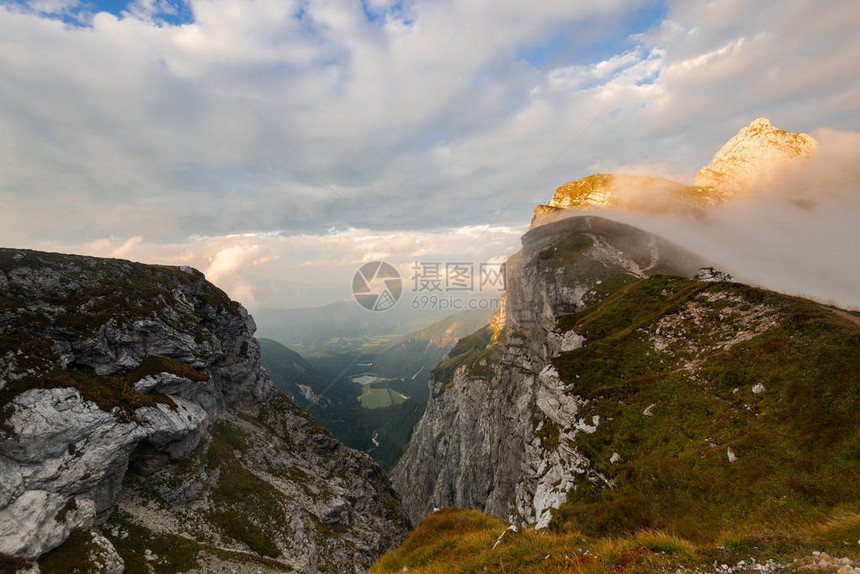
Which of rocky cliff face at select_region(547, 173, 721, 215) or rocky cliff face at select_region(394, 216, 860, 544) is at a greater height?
rocky cliff face at select_region(547, 173, 721, 215)

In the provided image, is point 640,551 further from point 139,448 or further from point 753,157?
point 753,157

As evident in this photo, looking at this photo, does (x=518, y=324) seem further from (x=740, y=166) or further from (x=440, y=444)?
(x=740, y=166)

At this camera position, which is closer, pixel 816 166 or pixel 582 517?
pixel 582 517

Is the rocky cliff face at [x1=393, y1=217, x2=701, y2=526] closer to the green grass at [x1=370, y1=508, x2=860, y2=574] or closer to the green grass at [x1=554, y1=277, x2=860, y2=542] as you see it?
the green grass at [x1=554, y1=277, x2=860, y2=542]

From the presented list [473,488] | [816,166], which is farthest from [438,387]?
[816,166]

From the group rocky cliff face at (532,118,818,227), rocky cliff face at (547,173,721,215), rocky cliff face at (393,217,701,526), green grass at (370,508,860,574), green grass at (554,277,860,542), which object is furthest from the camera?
rocky cliff face at (532,118,818,227)

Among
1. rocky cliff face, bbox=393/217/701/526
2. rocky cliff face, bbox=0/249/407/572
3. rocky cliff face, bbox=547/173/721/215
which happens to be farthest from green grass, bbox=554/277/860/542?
rocky cliff face, bbox=547/173/721/215
